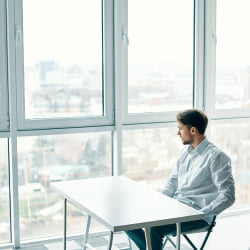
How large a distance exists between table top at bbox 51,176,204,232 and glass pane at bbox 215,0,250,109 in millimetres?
1653

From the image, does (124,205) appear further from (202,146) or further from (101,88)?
(101,88)

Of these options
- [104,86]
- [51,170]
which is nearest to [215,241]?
[51,170]

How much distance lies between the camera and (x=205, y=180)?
130 inches

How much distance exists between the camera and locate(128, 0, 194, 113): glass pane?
4.37m

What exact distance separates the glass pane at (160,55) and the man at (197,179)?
40.0 inches

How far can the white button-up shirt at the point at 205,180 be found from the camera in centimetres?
311

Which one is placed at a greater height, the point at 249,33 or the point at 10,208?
the point at 249,33

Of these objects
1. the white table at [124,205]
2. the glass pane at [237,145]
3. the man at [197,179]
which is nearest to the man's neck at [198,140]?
the man at [197,179]

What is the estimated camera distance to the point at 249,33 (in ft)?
15.9

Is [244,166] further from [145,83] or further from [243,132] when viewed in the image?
[145,83]

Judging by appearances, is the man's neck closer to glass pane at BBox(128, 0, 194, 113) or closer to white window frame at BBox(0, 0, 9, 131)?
glass pane at BBox(128, 0, 194, 113)

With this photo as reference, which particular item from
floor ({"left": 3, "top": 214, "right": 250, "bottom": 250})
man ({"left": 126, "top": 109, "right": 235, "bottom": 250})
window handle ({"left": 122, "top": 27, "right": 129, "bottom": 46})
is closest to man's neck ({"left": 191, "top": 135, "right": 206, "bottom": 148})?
man ({"left": 126, "top": 109, "right": 235, "bottom": 250})

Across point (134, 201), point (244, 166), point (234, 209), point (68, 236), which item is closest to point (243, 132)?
point (244, 166)

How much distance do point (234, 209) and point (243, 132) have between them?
2.40ft
